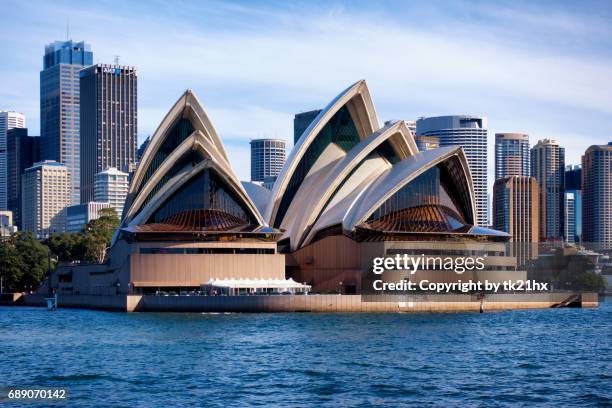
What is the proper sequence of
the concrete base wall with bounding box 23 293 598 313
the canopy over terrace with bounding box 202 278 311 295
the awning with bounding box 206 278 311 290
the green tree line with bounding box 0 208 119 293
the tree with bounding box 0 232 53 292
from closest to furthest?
the concrete base wall with bounding box 23 293 598 313 → the canopy over terrace with bounding box 202 278 311 295 → the awning with bounding box 206 278 311 290 → the tree with bounding box 0 232 53 292 → the green tree line with bounding box 0 208 119 293

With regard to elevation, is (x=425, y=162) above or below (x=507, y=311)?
above

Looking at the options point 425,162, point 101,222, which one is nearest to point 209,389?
point 425,162

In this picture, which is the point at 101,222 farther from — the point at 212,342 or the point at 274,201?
the point at 212,342

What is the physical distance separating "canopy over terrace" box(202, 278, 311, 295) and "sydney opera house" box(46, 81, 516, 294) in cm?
24

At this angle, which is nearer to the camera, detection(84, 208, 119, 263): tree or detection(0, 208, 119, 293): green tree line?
detection(0, 208, 119, 293): green tree line

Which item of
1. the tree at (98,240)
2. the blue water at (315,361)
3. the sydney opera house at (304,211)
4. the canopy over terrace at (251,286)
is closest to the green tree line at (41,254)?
the tree at (98,240)

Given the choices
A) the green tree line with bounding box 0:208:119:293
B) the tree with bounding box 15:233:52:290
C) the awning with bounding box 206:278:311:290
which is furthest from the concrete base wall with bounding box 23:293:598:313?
the tree with bounding box 15:233:52:290

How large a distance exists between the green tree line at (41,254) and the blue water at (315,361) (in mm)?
59178

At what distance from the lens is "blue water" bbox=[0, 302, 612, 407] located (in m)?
38.4

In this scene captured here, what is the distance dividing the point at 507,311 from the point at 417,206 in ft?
40.7

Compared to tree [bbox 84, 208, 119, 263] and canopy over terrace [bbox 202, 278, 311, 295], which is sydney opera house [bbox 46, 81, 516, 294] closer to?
canopy over terrace [bbox 202, 278, 311, 295]

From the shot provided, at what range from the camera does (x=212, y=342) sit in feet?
183

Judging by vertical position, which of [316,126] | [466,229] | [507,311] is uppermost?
[316,126]

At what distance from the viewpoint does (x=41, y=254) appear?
132 meters
